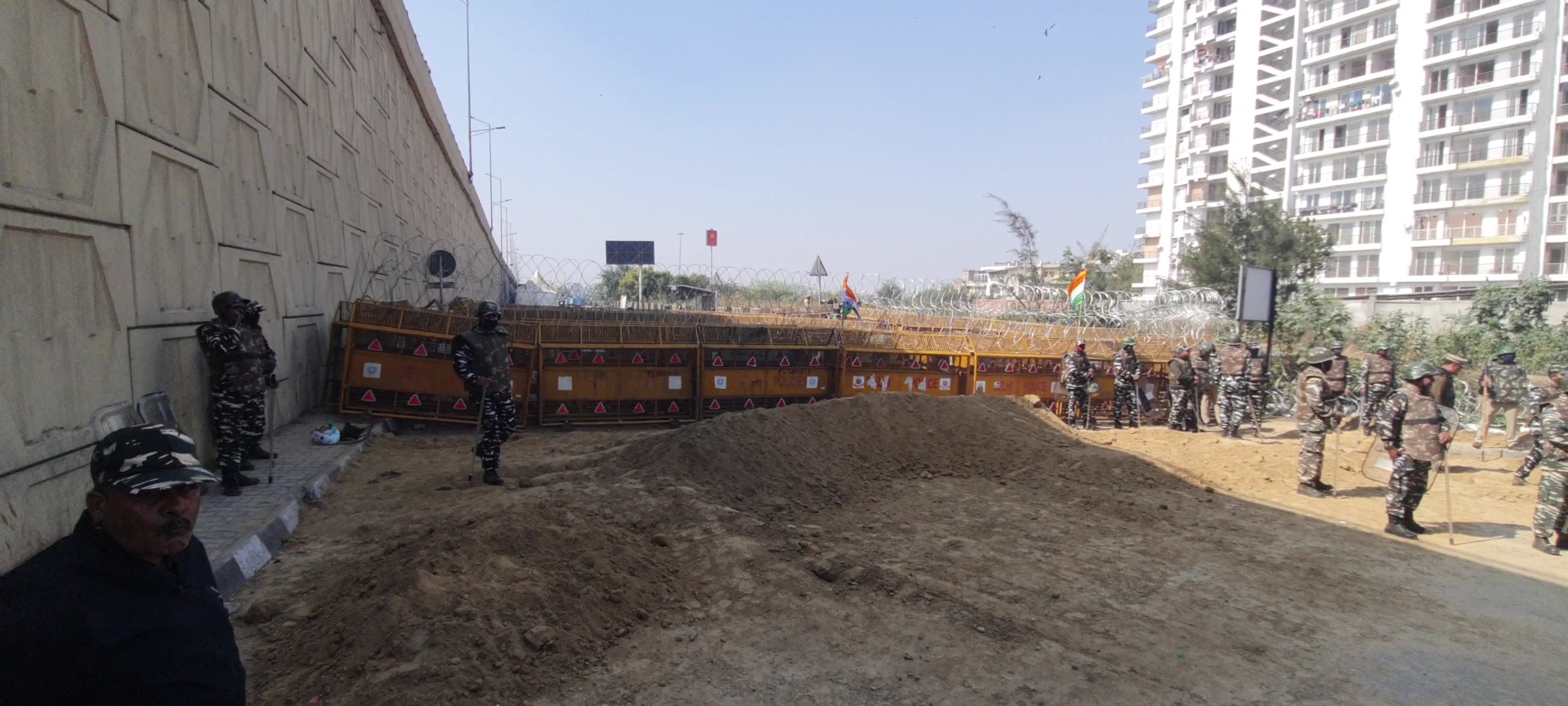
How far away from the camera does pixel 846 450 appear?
331 inches

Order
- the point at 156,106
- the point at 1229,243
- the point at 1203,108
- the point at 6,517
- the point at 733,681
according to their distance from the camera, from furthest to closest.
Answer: the point at 1203,108
the point at 1229,243
the point at 156,106
the point at 6,517
the point at 733,681

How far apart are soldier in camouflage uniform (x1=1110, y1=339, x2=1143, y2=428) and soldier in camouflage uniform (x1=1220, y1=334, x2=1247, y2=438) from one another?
1.37m

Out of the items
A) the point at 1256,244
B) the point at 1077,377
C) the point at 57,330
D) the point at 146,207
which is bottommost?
the point at 1077,377

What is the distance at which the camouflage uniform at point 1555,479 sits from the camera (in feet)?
21.8

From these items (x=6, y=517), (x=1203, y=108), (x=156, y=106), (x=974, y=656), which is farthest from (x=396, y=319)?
(x=1203, y=108)

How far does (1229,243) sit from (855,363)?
3057 cm

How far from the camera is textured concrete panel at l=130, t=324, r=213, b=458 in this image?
5559 millimetres

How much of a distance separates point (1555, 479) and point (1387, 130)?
176 ft

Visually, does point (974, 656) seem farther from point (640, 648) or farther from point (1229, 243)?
point (1229, 243)

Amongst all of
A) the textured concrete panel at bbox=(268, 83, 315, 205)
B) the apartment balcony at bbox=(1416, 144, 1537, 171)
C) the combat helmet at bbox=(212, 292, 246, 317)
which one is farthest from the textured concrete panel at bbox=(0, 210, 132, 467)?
the apartment balcony at bbox=(1416, 144, 1537, 171)

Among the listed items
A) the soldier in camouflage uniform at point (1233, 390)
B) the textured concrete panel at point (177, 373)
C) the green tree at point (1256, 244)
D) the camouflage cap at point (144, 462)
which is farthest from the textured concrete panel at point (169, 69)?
the green tree at point (1256, 244)

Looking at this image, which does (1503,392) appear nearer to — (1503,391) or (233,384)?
Result: (1503,391)

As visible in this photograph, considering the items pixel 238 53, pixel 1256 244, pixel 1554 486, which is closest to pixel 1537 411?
pixel 1554 486

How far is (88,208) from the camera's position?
4867mm
